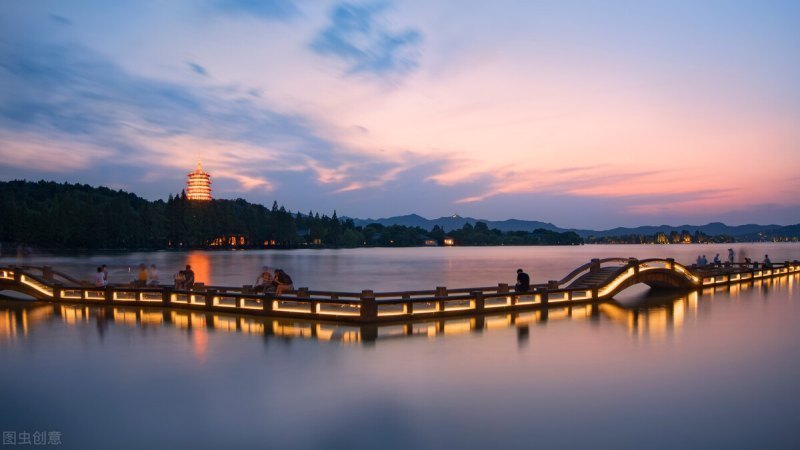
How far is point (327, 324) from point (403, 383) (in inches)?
295

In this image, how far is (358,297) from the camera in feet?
72.0

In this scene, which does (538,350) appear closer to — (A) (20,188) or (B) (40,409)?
(B) (40,409)

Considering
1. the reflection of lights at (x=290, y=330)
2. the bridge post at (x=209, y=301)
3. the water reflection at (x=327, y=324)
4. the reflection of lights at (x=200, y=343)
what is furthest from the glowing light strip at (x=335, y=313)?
the bridge post at (x=209, y=301)

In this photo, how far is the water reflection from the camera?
55.1ft

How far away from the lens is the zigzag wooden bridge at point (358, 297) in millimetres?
19109

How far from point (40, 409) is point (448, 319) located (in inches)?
511

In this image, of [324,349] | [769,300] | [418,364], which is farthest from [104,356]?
[769,300]

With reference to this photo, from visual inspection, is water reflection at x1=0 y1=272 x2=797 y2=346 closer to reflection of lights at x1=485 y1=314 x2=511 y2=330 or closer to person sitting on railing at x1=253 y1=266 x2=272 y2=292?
A: reflection of lights at x1=485 y1=314 x2=511 y2=330

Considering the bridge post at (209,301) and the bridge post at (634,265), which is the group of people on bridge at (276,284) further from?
the bridge post at (634,265)

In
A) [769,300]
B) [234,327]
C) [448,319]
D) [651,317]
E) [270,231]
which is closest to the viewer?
[234,327]

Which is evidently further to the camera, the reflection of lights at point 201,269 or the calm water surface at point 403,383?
the reflection of lights at point 201,269

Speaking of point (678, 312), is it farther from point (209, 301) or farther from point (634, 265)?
point (209, 301)

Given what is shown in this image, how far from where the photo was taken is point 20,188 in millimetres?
190750

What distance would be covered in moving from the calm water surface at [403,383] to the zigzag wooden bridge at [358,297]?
3.12 feet
